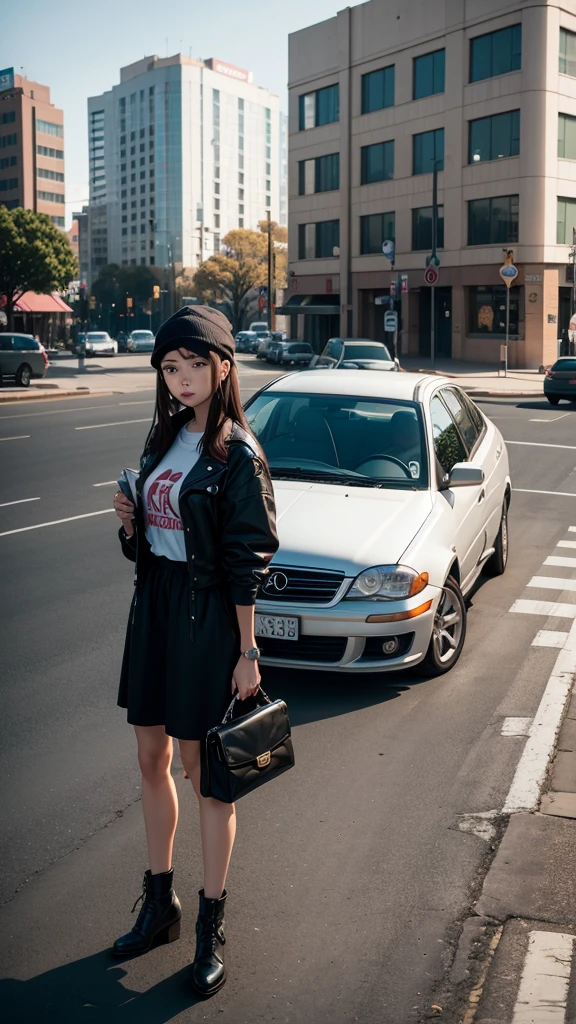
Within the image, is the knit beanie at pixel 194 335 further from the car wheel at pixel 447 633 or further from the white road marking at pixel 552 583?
the white road marking at pixel 552 583

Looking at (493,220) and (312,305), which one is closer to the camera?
(493,220)

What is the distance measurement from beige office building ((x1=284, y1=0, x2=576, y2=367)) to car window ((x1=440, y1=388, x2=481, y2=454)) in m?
41.2

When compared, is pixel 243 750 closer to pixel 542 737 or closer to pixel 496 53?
pixel 542 737

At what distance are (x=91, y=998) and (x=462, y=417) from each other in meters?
5.85

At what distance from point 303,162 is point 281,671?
205 ft

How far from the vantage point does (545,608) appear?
8539 millimetres

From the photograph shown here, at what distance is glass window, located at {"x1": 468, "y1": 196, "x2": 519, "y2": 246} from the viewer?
4944cm

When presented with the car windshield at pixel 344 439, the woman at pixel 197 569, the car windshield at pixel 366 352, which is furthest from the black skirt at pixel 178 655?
the car windshield at pixel 366 352

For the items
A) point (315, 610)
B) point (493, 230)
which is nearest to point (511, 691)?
point (315, 610)

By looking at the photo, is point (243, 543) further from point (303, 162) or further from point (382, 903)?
point (303, 162)

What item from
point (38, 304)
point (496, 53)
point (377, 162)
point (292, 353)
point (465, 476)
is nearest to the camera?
point (465, 476)

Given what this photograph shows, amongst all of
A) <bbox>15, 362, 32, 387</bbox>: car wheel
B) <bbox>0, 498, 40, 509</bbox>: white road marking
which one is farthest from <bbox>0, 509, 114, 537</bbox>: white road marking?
<bbox>15, 362, 32, 387</bbox>: car wheel

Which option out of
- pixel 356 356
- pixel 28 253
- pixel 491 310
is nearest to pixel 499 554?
pixel 356 356

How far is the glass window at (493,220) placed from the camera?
162 feet
